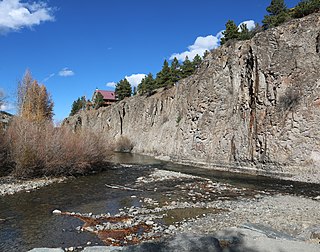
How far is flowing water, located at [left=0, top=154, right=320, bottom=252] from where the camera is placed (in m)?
10.1

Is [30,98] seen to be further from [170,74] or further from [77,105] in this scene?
[77,105]

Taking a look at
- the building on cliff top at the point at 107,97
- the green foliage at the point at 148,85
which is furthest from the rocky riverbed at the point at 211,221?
the building on cliff top at the point at 107,97

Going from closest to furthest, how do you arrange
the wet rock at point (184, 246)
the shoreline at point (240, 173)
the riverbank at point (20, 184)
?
the wet rock at point (184, 246) < the riverbank at point (20, 184) < the shoreline at point (240, 173)

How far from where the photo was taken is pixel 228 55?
35969mm

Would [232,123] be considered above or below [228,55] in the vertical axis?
below

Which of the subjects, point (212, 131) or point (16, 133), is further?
point (212, 131)

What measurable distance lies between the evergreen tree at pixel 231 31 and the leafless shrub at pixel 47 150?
2683 cm

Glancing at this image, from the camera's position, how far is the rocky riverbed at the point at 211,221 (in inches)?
296

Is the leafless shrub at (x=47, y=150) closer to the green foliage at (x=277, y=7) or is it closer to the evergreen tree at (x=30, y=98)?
the evergreen tree at (x=30, y=98)

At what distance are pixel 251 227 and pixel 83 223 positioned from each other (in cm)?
662

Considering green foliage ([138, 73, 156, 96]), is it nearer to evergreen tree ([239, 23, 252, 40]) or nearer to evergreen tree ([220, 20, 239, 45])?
evergreen tree ([220, 20, 239, 45])

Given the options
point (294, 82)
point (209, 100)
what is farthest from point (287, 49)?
point (209, 100)

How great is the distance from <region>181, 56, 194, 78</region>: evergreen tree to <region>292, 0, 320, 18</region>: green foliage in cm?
3037

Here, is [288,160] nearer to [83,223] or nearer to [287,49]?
[287,49]
